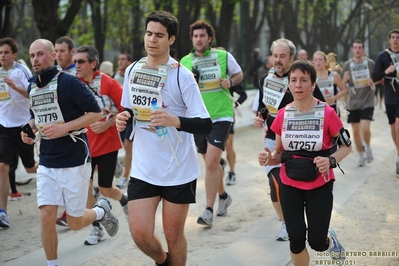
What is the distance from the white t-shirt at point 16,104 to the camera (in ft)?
29.9

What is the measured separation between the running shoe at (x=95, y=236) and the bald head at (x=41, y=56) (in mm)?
2165

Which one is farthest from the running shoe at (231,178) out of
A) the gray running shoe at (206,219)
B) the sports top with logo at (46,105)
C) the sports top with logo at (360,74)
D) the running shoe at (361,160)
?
the sports top with logo at (46,105)

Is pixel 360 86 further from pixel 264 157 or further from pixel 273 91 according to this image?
pixel 264 157

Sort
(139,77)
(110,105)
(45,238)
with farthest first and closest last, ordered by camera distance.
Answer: (110,105) < (45,238) < (139,77)

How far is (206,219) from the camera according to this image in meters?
7.95

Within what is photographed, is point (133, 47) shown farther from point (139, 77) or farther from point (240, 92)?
point (139, 77)

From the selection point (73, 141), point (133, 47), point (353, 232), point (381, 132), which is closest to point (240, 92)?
point (353, 232)

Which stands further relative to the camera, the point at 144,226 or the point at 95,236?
the point at 95,236

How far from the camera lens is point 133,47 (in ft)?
76.5

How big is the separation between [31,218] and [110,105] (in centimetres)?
200

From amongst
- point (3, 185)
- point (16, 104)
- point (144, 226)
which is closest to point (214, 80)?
point (16, 104)

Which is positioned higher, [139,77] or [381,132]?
[139,77]

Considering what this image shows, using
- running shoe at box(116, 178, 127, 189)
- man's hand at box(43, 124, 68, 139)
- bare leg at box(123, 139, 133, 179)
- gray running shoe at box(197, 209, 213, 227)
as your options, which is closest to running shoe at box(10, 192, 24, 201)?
running shoe at box(116, 178, 127, 189)

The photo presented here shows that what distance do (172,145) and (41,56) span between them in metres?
1.68
